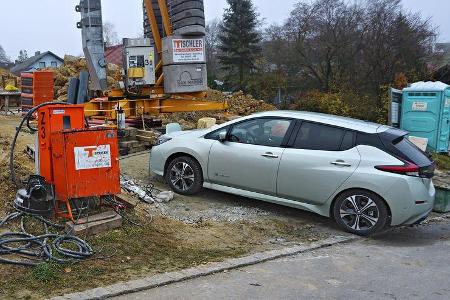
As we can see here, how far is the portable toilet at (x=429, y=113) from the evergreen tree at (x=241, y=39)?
27.8m

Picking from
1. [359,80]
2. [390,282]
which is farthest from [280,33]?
[390,282]

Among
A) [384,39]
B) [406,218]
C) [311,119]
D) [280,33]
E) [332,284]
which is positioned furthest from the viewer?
[280,33]

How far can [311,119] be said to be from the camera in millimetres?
7285

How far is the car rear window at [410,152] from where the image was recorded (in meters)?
6.68

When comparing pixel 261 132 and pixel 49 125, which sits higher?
pixel 49 125

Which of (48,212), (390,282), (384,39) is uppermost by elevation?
(384,39)

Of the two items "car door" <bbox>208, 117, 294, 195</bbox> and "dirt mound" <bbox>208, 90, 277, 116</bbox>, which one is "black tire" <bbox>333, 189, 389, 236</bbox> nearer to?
"car door" <bbox>208, 117, 294, 195</bbox>

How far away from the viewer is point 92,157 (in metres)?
5.93

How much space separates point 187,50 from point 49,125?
8.37 m

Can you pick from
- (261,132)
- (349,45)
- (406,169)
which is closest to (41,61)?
(349,45)

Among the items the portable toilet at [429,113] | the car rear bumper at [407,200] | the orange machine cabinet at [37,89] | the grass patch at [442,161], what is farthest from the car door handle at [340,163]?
the orange machine cabinet at [37,89]

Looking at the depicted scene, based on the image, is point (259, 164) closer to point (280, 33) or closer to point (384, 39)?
point (384, 39)

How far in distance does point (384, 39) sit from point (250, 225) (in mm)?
25272

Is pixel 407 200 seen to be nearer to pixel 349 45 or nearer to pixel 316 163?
pixel 316 163
